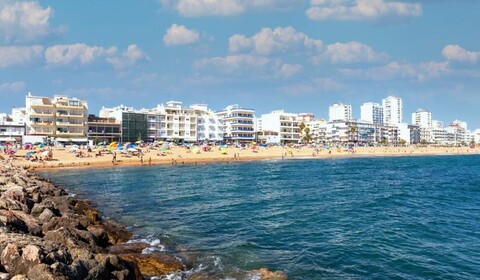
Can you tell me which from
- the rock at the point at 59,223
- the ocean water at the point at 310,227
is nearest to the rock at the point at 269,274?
the ocean water at the point at 310,227

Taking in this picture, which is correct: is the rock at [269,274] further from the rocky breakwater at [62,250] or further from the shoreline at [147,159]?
the shoreline at [147,159]

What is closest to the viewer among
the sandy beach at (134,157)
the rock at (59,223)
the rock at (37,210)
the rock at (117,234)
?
the rock at (59,223)

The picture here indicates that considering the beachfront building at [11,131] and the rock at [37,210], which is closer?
the rock at [37,210]

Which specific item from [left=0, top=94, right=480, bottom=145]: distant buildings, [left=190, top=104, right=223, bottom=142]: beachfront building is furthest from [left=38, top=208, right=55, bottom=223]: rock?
[left=190, top=104, right=223, bottom=142]: beachfront building

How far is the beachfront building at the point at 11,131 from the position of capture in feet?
311

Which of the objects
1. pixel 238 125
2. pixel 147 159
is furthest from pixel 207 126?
pixel 147 159

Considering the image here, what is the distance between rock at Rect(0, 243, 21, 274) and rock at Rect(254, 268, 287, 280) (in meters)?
7.25

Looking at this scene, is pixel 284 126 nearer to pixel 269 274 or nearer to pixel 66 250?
pixel 269 274

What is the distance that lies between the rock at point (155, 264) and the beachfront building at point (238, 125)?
12112cm

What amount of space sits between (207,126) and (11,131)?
180 ft

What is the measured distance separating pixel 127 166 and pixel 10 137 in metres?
44.4

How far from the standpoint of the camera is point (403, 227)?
824 inches

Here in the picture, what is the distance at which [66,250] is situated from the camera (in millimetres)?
11398

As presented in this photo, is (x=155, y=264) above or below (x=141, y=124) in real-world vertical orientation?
below
